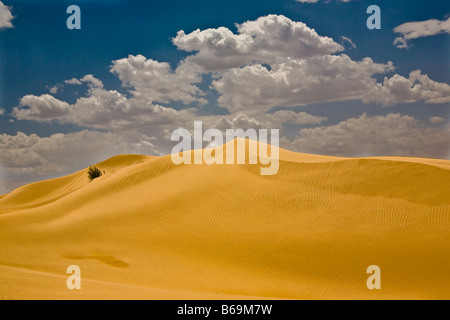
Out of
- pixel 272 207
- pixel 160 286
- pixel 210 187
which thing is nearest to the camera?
pixel 160 286

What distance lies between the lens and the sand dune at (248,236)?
15883 millimetres

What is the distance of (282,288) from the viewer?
16.2m

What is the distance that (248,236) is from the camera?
65.4ft

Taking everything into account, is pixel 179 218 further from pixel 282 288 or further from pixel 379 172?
pixel 379 172

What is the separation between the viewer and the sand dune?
15.9m

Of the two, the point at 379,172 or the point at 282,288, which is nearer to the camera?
the point at 282,288

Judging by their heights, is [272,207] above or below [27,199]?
below

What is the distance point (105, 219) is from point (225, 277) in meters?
9.22

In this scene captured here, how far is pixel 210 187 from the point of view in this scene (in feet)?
82.5
